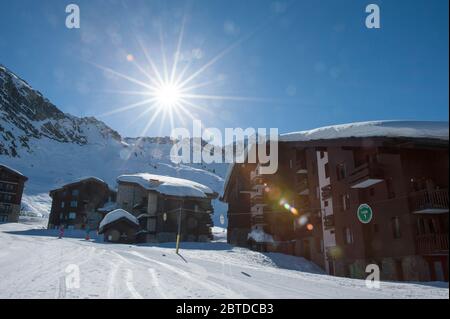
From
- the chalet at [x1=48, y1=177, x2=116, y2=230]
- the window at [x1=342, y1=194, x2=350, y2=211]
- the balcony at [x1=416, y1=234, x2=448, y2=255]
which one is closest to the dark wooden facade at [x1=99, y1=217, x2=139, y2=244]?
the chalet at [x1=48, y1=177, x2=116, y2=230]

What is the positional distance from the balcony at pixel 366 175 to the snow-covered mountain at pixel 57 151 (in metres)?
76.5

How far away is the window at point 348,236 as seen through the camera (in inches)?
889

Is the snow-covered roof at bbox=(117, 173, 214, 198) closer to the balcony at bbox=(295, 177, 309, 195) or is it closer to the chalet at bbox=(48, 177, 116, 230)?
the chalet at bbox=(48, 177, 116, 230)

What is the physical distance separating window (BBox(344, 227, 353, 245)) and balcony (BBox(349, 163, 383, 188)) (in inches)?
148

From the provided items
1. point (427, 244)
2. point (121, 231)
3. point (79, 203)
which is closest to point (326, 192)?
point (427, 244)

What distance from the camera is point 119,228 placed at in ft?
124

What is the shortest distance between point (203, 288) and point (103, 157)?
491 feet

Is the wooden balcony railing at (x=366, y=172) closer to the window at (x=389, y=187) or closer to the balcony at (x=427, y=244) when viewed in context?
the window at (x=389, y=187)

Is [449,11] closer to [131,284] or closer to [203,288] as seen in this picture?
[203,288]

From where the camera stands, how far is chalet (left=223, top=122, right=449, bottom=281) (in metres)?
6.83

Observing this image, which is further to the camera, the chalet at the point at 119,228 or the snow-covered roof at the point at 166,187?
the snow-covered roof at the point at 166,187

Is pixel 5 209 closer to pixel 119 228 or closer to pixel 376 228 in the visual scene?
pixel 119 228

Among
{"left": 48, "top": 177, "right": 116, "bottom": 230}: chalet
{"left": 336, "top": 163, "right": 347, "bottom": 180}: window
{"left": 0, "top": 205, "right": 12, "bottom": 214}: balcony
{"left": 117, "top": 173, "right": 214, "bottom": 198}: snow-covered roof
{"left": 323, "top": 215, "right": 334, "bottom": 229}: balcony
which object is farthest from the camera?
{"left": 0, "top": 205, "right": 12, "bottom": 214}: balcony

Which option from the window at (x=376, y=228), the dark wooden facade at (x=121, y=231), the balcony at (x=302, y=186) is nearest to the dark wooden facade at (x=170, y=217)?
the dark wooden facade at (x=121, y=231)
